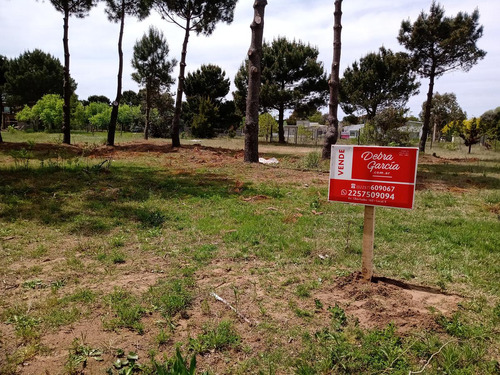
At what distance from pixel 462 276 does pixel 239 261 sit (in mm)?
2476

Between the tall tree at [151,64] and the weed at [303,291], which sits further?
the tall tree at [151,64]

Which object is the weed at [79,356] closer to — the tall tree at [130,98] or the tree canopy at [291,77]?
the tree canopy at [291,77]

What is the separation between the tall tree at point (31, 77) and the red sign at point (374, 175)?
48.1 m

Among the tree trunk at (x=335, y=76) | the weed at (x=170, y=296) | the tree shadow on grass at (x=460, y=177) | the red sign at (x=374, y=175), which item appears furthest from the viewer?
the tree trunk at (x=335, y=76)

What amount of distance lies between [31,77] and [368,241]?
48818 mm

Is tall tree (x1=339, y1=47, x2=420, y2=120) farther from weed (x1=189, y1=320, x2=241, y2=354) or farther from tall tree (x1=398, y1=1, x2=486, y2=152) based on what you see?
weed (x1=189, y1=320, x2=241, y2=354)

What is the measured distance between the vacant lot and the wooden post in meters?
0.14

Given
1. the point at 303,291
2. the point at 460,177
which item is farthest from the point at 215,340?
the point at 460,177

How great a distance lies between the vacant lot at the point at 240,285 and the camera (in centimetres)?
246

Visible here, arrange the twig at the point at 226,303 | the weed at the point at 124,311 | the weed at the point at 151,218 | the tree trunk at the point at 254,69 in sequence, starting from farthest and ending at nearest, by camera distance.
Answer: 1. the tree trunk at the point at 254,69
2. the weed at the point at 151,218
3. the twig at the point at 226,303
4. the weed at the point at 124,311

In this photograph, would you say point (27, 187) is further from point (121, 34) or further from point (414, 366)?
point (121, 34)

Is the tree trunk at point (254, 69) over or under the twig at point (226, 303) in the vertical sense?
over

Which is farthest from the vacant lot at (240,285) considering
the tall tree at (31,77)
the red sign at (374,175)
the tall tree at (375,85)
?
the tall tree at (31,77)

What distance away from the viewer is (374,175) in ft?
11.0
